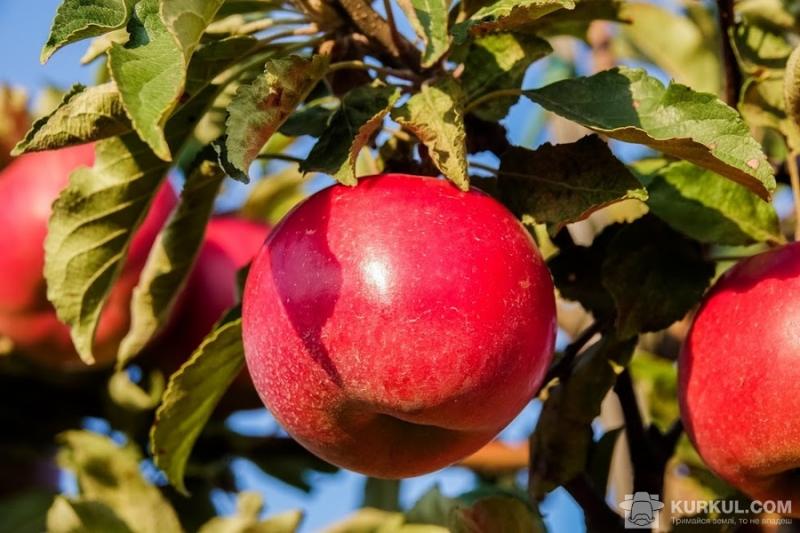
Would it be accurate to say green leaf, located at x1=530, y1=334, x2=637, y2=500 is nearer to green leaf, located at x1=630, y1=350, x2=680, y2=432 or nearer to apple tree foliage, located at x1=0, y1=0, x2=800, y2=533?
apple tree foliage, located at x1=0, y1=0, x2=800, y2=533

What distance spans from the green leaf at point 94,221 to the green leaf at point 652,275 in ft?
1.28

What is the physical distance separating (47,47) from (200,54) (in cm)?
24

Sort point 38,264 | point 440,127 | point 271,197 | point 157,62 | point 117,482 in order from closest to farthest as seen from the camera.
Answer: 1. point 157,62
2. point 440,127
3. point 117,482
4. point 38,264
5. point 271,197

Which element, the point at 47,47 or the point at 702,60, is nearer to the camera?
the point at 47,47

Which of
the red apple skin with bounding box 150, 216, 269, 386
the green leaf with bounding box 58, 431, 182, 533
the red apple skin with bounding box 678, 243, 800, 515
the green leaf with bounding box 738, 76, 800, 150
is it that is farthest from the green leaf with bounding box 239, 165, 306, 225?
the red apple skin with bounding box 678, 243, 800, 515

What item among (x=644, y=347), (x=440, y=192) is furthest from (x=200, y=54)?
(x=644, y=347)

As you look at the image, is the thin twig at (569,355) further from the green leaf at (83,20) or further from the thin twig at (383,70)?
the green leaf at (83,20)

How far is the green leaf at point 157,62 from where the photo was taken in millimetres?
693

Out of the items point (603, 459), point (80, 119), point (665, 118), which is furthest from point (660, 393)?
point (80, 119)

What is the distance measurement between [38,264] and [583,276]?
80cm

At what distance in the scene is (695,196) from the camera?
0.99 m

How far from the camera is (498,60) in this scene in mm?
978

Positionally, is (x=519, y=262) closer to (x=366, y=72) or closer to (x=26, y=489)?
(x=366, y=72)

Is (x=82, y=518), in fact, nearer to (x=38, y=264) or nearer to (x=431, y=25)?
(x=38, y=264)
